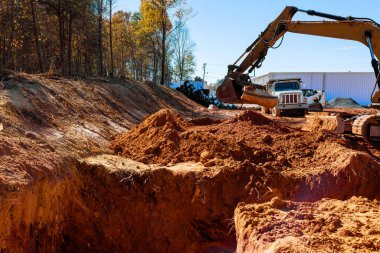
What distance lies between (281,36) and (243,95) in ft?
8.23

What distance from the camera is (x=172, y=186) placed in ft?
24.0

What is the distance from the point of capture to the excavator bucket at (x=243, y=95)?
33.8 feet

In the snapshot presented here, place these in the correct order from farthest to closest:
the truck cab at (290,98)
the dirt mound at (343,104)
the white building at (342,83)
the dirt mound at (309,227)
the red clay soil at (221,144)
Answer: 1. the white building at (342,83)
2. the dirt mound at (343,104)
3. the truck cab at (290,98)
4. the red clay soil at (221,144)
5. the dirt mound at (309,227)

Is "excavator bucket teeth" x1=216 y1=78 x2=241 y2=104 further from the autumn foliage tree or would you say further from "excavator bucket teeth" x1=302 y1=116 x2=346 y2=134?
the autumn foliage tree

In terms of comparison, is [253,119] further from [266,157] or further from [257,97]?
[266,157]

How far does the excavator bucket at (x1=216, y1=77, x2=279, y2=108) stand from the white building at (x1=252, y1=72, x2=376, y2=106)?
35499 millimetres

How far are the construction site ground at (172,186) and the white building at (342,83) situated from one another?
3726 centimetres

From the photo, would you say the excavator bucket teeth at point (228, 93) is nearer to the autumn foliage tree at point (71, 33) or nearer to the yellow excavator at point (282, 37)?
the yellow excavator at point (282, 37)

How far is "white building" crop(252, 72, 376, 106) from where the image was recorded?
4588cm

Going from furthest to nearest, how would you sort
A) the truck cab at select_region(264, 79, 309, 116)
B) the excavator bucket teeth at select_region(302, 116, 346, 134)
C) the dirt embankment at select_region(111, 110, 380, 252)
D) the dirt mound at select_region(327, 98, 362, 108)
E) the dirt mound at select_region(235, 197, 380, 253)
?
1. the dirt mound at select_region(327, 98, 362, 108)
2. the truck cab at select_region(264, 79, 309, 116)
3. the excavator bucket teeth at select_region(302, 116, 346, 134)
4. the dirt embankment at select_region(111, 110, 380, 252)
5. the dirt mound at select_region(235, 197, 380, 253)

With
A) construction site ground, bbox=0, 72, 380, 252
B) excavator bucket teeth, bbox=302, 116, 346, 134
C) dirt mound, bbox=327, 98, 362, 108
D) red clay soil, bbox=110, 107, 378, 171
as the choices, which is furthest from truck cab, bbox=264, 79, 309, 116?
dirt mound, bbox=327, 98, 362, 108

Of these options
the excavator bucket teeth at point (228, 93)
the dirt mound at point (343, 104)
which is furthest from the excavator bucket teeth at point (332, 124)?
the dirt mound at point (343, 104)

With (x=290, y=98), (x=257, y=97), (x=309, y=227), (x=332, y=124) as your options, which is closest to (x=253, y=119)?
(x=257, y=97)

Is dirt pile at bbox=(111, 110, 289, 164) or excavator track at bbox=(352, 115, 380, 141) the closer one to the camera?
dirt pile at bbox=(111, 110, 289, 164)
